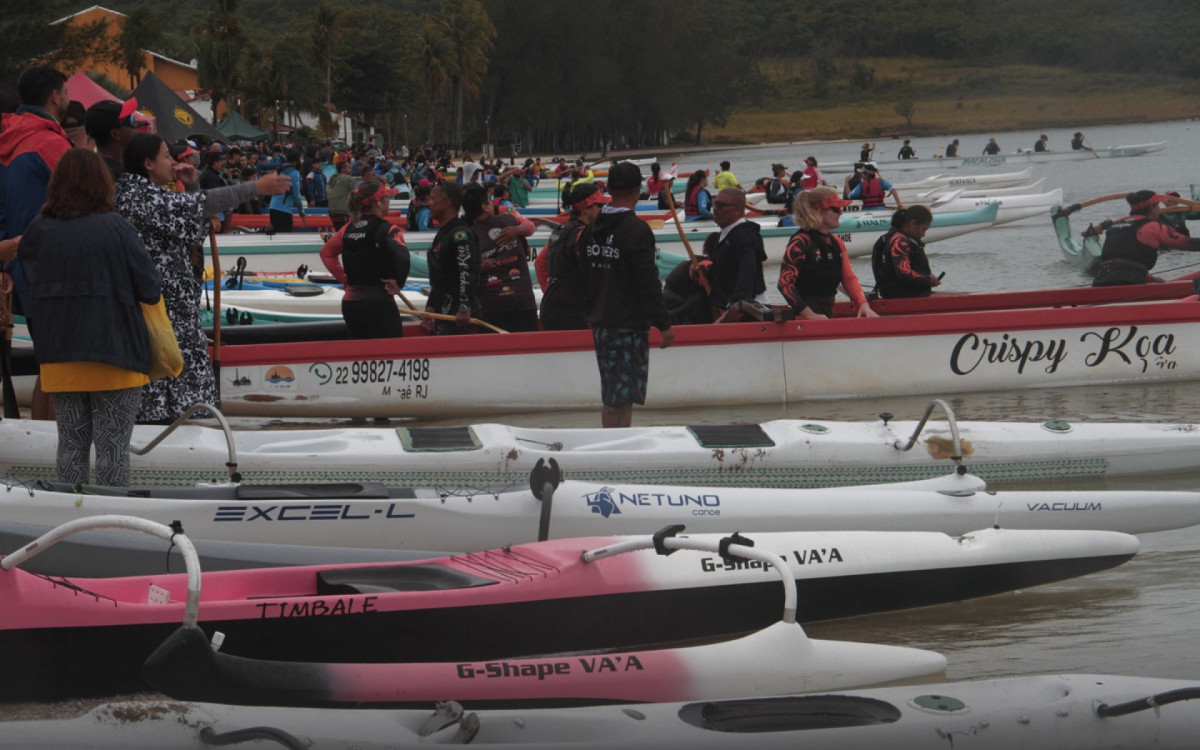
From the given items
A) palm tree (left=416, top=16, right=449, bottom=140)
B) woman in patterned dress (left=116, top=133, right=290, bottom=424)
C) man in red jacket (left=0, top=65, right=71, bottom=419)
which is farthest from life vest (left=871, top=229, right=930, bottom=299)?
palm tree (left=416, top=16, right=449, bottom=140)

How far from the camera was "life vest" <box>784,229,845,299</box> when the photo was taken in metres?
9.11

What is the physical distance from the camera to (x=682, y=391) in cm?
992

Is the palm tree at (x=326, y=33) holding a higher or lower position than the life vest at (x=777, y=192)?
higher

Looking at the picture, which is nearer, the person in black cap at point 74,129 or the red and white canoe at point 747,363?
the person in black cap at point 74,129

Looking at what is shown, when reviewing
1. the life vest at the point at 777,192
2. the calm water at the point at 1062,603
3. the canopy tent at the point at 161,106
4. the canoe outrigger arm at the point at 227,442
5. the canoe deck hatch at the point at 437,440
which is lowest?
the calm water at the point at 1062,603

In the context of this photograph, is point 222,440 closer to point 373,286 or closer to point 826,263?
point 373,286

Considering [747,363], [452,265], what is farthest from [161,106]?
[747,363]

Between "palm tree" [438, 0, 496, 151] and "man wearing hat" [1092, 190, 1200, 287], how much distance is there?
7588 centimetres

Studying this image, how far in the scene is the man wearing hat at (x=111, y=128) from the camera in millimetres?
6148

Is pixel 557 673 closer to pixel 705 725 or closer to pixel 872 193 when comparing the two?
pixel 705 725

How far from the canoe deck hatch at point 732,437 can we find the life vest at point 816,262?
2.28 m

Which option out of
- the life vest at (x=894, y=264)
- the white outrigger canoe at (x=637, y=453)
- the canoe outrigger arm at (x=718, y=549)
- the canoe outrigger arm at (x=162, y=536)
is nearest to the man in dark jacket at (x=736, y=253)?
the life vest at (x=894, y=264)

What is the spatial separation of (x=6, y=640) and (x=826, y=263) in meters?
6.36

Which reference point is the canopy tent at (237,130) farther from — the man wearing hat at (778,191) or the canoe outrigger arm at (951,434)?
the canoe outrigger arm at (951,434)
